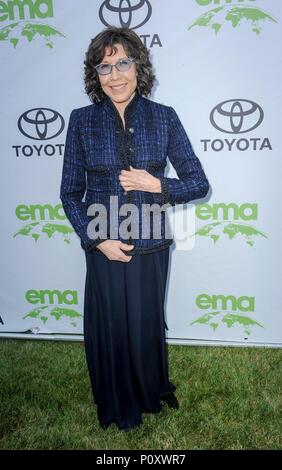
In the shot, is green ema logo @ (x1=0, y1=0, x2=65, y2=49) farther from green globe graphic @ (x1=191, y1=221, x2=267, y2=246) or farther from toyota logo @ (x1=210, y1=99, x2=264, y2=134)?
green globe graphic @ (x1=191, y1=221, x2=267, y2=246)

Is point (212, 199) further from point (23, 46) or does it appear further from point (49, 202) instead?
point (23, 46)

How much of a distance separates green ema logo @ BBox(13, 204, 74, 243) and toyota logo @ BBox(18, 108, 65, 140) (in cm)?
62

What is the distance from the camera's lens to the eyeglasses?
2.12 m

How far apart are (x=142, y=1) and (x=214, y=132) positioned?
1.09 meters

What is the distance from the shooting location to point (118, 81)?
84.3 inches

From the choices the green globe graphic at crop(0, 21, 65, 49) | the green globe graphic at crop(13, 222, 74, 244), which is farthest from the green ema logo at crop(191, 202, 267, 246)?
the green globe graphic at crop(0, 21, 65, 49)

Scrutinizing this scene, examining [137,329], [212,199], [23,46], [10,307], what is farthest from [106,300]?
[23,46]

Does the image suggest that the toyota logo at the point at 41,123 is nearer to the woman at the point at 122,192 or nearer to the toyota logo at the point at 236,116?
the woman at the point at 122,192

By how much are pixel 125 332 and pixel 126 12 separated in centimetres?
230

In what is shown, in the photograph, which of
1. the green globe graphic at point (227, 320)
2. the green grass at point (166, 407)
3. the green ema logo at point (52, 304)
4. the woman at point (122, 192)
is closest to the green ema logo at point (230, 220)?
the green globe graphic at point (227, 320)

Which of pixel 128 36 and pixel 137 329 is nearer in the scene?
pixel 128 36

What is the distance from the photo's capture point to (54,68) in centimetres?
307

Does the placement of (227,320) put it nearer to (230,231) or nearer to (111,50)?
(230,231)

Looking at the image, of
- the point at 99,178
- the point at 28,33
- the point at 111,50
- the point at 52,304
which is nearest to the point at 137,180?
the point at 99,178
